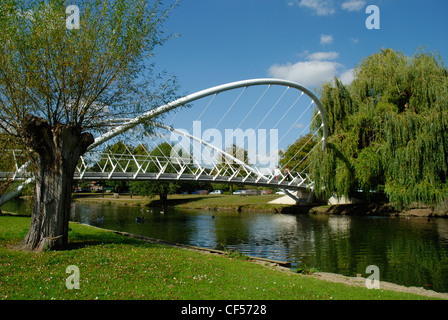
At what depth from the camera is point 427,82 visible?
87.1 ft

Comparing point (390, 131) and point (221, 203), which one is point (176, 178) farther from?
point (390, 131)

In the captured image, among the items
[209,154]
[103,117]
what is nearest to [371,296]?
[103,117]

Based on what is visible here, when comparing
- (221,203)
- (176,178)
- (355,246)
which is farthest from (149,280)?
(221,203)

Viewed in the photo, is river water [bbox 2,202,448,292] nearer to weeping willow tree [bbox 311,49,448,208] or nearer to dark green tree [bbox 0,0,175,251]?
weeping willow tree [bbox 311,49,448,208]

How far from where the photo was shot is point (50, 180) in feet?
33.3

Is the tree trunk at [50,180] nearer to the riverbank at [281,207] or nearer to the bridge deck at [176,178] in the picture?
the bridge deck at [176,178]

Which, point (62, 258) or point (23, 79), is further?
point (23, 79)

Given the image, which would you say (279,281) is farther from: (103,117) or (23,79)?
(23,79)

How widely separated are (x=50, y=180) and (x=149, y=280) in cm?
511

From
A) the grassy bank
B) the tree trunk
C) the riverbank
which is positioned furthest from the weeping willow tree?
the tree trunk

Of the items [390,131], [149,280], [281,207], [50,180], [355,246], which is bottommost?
[281,207]

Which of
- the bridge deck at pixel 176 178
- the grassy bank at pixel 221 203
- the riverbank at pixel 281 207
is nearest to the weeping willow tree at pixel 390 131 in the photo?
the riverbank at pixel 281 207

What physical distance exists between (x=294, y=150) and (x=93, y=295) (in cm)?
4834

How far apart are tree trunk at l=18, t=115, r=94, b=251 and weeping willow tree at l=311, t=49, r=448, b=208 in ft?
76.7
